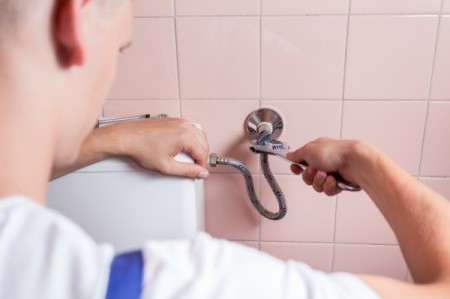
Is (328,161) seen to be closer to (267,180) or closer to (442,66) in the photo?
(267,180)

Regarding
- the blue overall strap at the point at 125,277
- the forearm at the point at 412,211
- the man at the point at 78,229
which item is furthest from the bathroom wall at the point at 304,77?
the blue overall strap at the point at 125,277

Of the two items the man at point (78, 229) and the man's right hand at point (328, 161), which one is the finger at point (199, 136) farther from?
the man at point (78, 229)

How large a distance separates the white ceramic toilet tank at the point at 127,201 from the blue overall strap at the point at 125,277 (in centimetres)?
44

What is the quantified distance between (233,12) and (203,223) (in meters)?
0.47

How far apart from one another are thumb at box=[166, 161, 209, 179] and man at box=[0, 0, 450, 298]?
11.5 inches

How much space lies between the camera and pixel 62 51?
0.36m

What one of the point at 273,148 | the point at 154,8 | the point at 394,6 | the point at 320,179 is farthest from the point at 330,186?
the point at 154,8

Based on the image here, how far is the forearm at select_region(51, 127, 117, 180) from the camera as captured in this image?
28.6 inches

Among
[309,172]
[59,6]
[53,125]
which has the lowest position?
[309,172]

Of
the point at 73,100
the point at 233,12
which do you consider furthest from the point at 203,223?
the point at 73,100

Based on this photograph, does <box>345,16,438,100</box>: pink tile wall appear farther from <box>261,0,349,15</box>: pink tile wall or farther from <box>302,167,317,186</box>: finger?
<box>302,167,317,186</box>: finger

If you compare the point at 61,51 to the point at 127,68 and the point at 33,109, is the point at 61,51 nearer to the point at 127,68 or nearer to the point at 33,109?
the point at 33,109

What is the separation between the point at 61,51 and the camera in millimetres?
358

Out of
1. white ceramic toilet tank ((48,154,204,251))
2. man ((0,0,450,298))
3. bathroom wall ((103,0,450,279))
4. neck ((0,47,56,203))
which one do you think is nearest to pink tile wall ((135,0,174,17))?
bathroom wall ((103,0,450,279))
